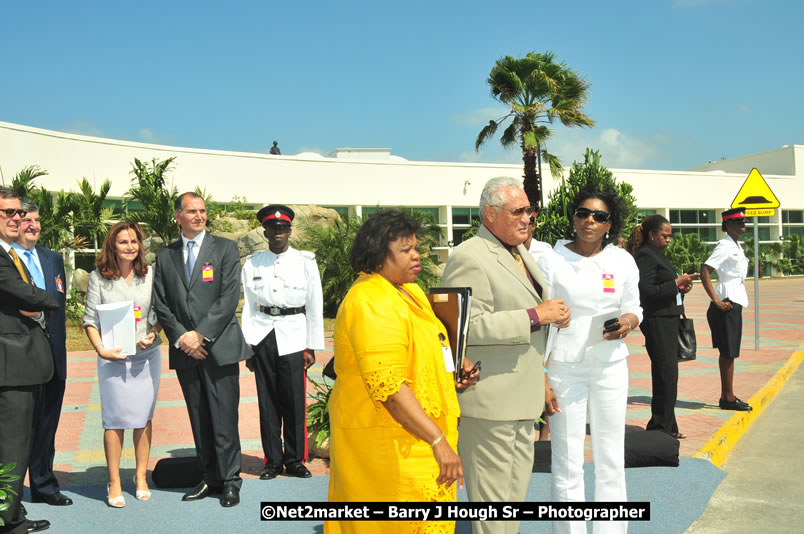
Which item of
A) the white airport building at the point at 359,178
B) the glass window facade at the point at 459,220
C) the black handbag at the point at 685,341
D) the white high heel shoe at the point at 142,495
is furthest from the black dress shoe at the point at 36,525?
the glass window facade at the point at 459,220

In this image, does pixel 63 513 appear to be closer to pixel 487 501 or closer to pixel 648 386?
pixel 487 501

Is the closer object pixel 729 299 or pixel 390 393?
pixel 390 393

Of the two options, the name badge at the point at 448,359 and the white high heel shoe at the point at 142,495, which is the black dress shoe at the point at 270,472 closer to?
the white high heel shoe at the point at 142,495

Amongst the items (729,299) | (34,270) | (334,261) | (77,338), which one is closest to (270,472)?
(34,270)

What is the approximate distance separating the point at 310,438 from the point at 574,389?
10.4 feet

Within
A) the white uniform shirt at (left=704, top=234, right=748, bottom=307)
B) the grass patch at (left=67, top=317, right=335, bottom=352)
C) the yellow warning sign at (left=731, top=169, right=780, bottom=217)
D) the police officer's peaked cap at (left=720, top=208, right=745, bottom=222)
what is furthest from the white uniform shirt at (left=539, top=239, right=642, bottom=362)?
the yellow warning sign at (left=731, top=169, right=780, bottom=217)

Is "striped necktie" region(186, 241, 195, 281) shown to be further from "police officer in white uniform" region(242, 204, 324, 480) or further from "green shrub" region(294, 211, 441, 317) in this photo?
"green shrub" region(294, 211, 441, 317)

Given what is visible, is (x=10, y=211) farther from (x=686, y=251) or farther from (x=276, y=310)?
(x=686, y=251)

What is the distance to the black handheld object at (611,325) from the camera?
385cm

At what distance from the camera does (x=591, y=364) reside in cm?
389

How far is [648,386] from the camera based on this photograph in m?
9.66

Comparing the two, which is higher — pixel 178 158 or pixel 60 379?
pixel 178 158

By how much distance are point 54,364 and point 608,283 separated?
3955 mm

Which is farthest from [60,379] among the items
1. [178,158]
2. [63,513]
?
[178,158]
